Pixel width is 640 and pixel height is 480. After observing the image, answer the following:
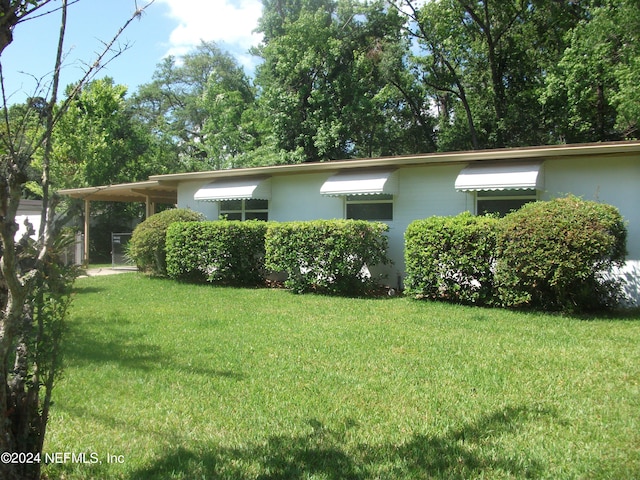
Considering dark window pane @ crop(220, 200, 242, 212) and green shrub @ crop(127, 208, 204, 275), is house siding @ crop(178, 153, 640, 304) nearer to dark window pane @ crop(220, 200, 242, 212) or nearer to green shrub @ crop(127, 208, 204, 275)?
dark window pane @ crop(220, 200, 242, 212)

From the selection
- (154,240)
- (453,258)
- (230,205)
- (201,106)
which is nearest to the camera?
(453,258)

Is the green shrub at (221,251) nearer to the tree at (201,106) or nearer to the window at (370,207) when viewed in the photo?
the window at (370,207)

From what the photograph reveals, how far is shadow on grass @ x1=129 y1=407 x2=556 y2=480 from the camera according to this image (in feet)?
10.00

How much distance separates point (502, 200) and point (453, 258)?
2.28 metres

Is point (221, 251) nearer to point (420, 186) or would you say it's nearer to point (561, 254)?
point (420, 186)

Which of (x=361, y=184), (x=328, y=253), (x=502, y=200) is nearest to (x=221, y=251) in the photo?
(x=328, y=253)

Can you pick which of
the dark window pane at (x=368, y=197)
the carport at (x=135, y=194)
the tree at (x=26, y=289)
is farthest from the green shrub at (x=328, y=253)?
the tree at (x=26, y=289)

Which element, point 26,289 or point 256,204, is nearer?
point 26,289

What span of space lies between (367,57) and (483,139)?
21.9 ft

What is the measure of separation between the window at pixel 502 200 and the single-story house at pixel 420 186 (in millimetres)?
21

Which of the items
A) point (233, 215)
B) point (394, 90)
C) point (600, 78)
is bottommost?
point (233, 215)

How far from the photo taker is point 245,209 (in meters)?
14.5

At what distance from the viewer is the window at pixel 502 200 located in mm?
10281

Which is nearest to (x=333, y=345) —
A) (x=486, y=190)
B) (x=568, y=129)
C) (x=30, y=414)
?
(x=30, y=414)
